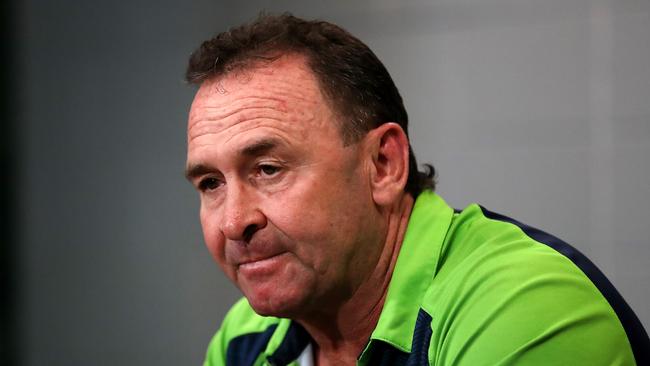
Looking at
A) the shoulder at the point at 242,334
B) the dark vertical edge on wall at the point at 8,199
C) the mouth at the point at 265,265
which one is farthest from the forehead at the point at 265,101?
the dark vertical edge on wall at the point at 8,199

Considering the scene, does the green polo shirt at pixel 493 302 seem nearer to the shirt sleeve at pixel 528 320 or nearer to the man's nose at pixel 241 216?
the shirt sleeve at pixel 528 320

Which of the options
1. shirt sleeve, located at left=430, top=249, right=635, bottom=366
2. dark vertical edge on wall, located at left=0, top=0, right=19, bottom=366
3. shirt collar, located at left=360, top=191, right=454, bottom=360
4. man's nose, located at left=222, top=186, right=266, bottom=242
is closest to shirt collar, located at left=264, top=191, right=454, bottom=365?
shirt collar, located at left=360, top=191, right=454, bottom=360

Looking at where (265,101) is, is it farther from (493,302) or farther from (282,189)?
(493,302)

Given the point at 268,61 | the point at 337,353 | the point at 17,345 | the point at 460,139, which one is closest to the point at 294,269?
the point at 337,353

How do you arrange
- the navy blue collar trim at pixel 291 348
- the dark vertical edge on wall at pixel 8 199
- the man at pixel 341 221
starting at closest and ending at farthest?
the man at pixel 341 221 → the navy blue collar trim at pixel 291 348 → the dark vertical edge on wall at pixel 8 199

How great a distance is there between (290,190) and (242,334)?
519 millimetres

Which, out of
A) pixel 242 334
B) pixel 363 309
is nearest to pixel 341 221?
pixel 363 309

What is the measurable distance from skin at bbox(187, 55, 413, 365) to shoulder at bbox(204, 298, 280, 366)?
0.25 metres

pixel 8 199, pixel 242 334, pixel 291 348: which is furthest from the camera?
pixel 8 199

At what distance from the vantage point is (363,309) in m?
1.59

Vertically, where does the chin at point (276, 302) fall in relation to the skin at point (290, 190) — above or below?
below

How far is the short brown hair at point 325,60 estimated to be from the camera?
5.02ft

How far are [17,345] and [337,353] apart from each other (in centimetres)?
220

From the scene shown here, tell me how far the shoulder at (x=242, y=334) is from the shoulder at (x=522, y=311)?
52cm
